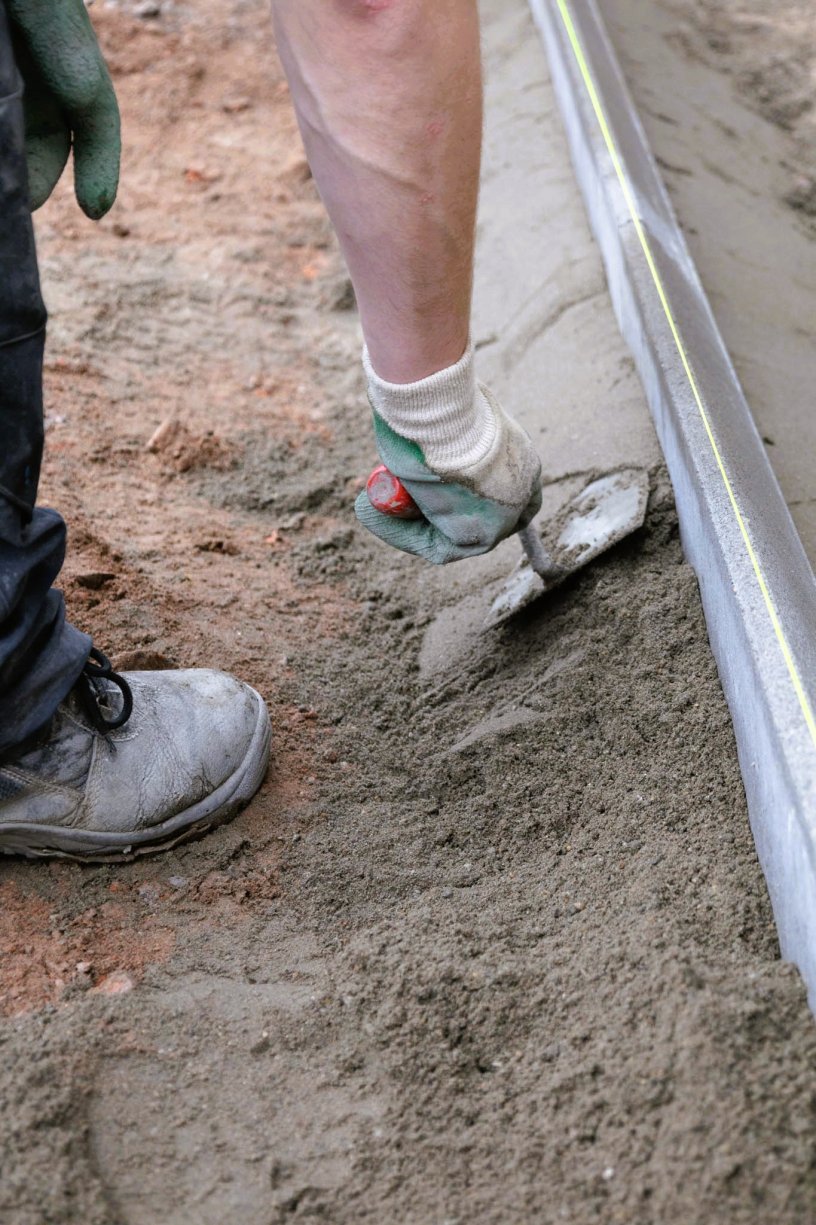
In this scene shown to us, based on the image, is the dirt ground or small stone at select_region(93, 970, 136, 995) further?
small stone at select_region(93, 970, 136, 995)

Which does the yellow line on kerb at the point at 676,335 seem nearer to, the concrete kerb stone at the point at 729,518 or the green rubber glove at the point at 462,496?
the concrete kerb stone at the point at 729,518

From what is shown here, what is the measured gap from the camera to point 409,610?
8.50ft

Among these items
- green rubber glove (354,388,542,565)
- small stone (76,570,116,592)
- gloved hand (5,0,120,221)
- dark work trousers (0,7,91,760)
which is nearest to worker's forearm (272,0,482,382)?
green rubber glove (354,388,542,565)

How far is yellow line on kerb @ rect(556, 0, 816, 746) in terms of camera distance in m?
1.53

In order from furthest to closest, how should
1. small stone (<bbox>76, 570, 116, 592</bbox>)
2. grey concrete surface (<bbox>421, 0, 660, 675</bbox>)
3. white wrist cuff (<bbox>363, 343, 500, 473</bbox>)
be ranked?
grey concrete surface (<bbox>421, 0, 660, 675</bbox>) → small stone (<bbox>76, 570, 116, 592</bbox>) → white wrist cuff (<bbox>363, 343, 500, 473</bbox>)

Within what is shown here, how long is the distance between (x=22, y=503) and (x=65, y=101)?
1.96ft

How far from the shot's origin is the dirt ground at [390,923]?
1.31 meters

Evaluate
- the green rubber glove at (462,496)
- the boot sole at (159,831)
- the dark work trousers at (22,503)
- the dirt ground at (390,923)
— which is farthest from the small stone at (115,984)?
the green rubber glove at (462,496)

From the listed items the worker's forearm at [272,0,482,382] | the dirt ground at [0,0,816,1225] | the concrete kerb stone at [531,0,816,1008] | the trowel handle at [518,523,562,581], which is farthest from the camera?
the trowel handle at [518,523,562,581]

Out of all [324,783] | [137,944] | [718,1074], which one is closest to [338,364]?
[324,783]

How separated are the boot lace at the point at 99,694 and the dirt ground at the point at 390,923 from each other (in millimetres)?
235

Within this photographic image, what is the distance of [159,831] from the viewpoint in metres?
1.93

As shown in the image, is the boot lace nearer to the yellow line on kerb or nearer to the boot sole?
the boot sole

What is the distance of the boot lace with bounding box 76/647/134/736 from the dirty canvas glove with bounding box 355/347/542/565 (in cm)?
49
